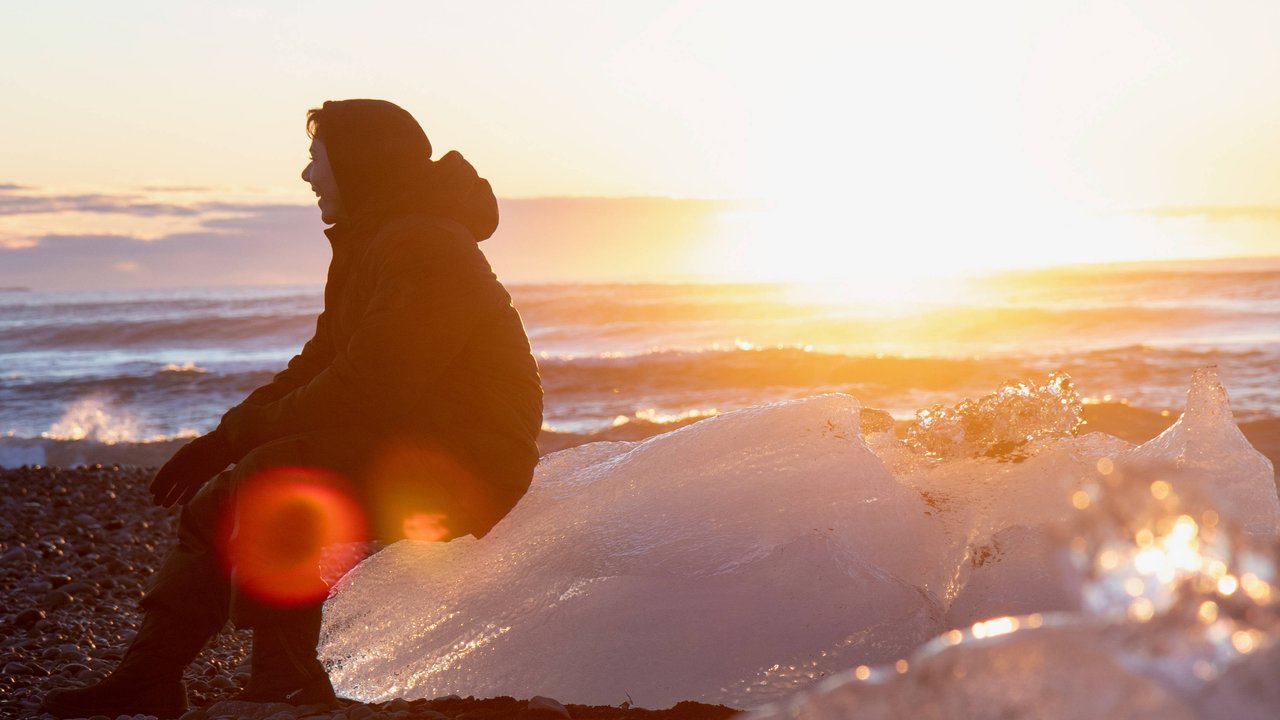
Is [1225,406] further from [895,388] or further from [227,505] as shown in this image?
[895,388]

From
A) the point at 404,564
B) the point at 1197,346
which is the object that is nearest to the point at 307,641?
the point at 404,564

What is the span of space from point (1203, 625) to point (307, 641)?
299 centimetres

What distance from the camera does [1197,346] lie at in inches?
765

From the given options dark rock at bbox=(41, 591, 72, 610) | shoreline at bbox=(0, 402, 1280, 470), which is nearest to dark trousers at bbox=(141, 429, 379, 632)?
dark rock at bbox=(41, 591, 72, 610)

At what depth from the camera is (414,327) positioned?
332 cm

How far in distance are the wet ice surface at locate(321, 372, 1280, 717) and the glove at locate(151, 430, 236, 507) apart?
1.95ft

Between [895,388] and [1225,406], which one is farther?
[895,388]

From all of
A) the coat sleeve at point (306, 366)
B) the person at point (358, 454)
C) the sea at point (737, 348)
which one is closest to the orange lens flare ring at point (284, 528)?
the person at point (358, 454)

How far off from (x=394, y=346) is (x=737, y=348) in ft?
55.6

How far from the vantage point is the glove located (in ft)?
11.4

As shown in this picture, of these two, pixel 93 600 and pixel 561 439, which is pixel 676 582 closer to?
pixel 93 600

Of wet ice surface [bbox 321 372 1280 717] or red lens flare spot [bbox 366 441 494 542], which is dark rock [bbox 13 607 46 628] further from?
red lens flare spot [bbox 366 441 494 542]

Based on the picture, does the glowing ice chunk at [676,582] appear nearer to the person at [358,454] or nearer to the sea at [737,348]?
the person at [358,454]

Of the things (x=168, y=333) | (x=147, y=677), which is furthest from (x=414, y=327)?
(x=168, y=333)
